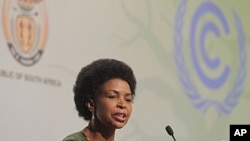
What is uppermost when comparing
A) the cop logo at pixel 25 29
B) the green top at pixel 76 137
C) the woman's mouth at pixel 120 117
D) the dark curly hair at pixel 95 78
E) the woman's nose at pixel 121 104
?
the cop logo at pixel 25 29

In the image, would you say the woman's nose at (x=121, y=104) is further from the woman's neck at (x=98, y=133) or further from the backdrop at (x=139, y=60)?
the backdrop at (x=139, y=60)

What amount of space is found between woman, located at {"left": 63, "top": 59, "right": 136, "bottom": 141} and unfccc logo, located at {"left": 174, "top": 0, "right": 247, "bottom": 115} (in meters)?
1.40

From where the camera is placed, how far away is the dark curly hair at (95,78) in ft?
5.71

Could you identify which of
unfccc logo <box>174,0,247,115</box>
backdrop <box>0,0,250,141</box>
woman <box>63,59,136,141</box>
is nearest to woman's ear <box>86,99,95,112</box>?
woman <box>63,59,136,141</box>

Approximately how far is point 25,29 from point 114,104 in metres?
0.73

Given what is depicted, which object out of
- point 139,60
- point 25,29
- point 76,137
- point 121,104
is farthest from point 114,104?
point 139,60

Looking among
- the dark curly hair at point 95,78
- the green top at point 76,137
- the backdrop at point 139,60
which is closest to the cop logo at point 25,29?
the backdrop at point 139,60

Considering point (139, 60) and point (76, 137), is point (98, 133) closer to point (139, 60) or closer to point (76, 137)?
point (76, 137)

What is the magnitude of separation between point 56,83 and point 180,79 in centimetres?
89

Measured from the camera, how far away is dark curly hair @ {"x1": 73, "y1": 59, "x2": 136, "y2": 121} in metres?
1.74

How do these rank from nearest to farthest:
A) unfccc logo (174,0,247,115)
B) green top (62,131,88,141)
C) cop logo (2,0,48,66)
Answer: green top (62,131,88,141) < cop logo (2,0,48,66) < unfccc logo (174,0,247,115)

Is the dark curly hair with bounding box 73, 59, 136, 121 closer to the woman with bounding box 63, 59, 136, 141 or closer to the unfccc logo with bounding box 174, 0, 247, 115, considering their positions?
the woman with bounding box 63, 59, 136, 141

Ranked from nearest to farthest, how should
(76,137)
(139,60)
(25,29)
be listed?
(76,137), (25,29), (139,60)

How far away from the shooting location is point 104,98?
1.71 meters
